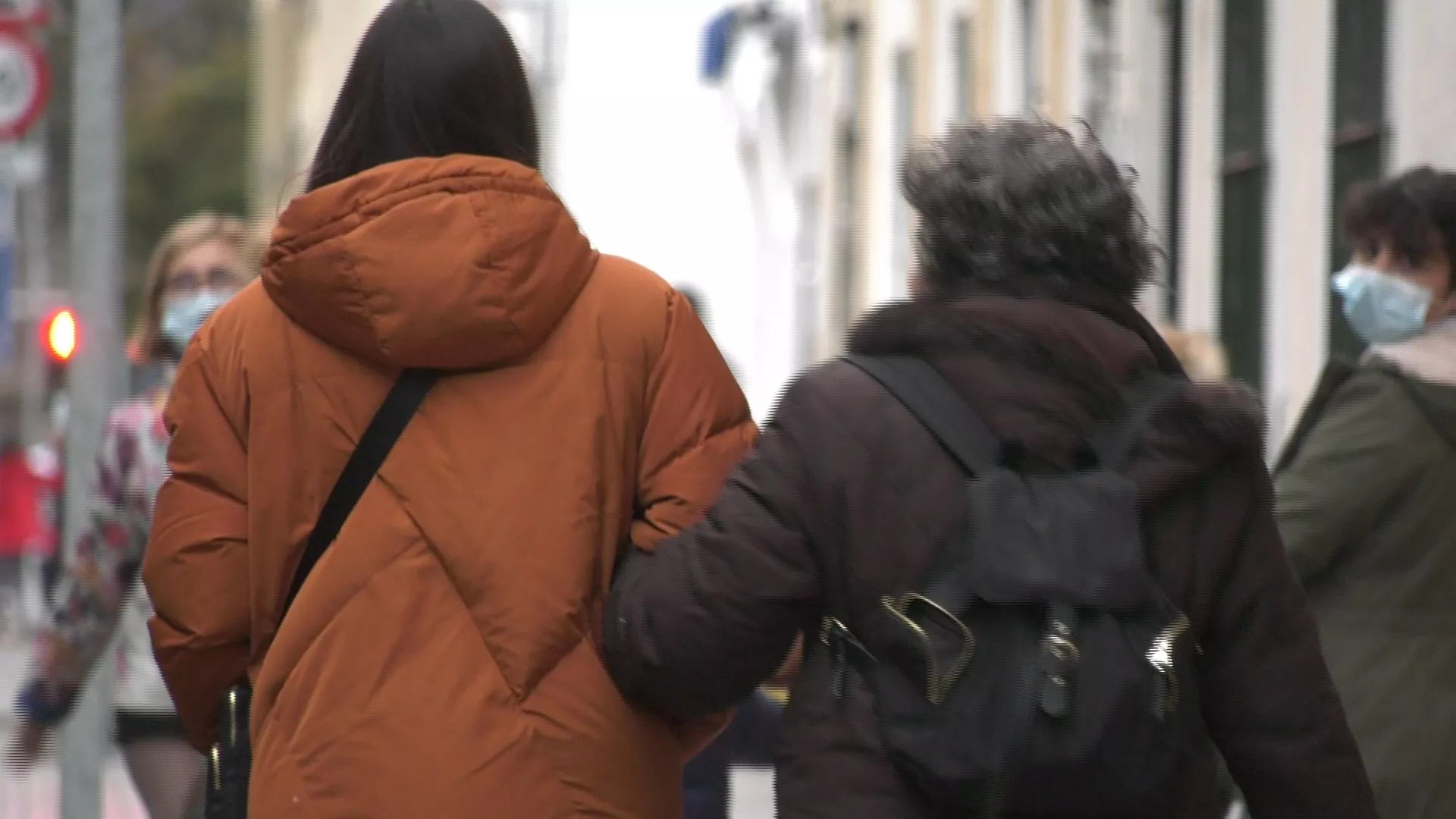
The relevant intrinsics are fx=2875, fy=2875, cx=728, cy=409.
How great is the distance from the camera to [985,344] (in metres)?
3.41

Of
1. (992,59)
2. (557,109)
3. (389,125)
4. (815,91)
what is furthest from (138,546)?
(557,109)

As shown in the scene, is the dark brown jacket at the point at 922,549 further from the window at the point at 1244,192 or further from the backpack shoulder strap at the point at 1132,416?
the window at the point at 1244,192

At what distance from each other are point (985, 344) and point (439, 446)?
68 cm

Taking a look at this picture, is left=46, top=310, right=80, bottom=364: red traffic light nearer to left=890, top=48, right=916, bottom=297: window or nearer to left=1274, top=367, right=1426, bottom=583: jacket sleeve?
left=1274, top=367, right=1426, bottom=583: jacket sleeve

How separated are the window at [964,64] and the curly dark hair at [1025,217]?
49.2 ft

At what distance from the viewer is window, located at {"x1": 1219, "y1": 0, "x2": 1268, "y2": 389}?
11.9 meters

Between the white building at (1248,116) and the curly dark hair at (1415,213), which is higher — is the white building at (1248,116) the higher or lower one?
the lower one

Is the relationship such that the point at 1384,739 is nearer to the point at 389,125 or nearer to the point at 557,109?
the point at 389,125

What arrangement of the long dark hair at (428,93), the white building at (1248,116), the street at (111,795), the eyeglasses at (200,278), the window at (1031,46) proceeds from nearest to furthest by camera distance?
the long dark hair at (428,93) < the eyeglasses at (200,278) < the white building at (1248,116) < the street at (111,795) < the window at (1031,46)

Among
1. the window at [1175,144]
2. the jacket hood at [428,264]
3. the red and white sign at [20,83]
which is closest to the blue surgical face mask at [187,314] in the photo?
the jacket hood at [428,264]

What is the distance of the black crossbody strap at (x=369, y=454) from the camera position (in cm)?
352

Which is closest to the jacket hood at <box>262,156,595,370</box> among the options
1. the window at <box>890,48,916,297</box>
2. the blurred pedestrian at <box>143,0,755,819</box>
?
the blurred pedestrian at <box>143,0,755,819</box>

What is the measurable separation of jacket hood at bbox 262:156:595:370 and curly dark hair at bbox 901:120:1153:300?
458 mm

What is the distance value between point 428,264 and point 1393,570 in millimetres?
2199
